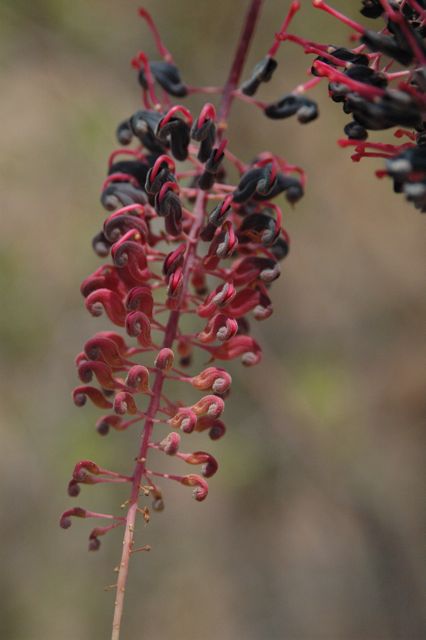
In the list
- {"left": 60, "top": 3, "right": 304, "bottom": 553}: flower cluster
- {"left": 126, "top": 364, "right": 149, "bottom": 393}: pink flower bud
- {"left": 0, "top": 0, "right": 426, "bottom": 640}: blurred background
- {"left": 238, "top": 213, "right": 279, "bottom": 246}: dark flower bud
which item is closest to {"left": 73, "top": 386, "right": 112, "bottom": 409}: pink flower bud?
{"left": 60, "top": 3, "right": 304, "bottom": 553}: flower cluster

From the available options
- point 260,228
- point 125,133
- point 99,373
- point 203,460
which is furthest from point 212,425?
point 125,133

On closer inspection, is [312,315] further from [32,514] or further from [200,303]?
[200,303]

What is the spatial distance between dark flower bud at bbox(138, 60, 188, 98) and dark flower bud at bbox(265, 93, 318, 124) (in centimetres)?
15

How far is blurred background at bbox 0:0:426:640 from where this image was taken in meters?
2.87

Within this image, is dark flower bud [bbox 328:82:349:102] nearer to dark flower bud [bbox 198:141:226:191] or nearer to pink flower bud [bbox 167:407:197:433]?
dark flower bud [bbox 198:141:226:191]

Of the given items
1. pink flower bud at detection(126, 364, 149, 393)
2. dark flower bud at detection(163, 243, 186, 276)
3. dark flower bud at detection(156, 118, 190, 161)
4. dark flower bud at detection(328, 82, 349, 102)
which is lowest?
pink flower bud at detection(126, 364, 149, 393)

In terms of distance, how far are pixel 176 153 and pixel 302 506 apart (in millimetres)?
3266

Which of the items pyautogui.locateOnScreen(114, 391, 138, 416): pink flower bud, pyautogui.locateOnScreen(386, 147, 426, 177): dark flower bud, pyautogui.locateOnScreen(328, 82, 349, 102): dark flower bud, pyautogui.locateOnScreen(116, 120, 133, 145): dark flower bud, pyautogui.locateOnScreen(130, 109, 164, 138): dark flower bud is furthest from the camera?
pyautogui.locateOnScreen(116, 120, 133, 145): dark flower bud

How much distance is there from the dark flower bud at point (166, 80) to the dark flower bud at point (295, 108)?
15 cm

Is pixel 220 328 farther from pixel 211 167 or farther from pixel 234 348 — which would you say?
pixel 211 167

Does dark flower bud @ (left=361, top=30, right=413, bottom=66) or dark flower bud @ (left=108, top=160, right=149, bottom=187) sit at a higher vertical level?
dark flower bud @ (left=361, top=30, right=413, bottom=66)

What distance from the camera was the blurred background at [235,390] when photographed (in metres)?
2.87

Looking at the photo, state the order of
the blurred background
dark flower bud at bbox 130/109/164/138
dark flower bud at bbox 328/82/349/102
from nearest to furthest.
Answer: dark flower bud at bbox 328/82/349/102, dark flower bud at bbox 130/109/164/138, the blurred background

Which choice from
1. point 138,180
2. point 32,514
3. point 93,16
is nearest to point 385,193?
point 93,16
